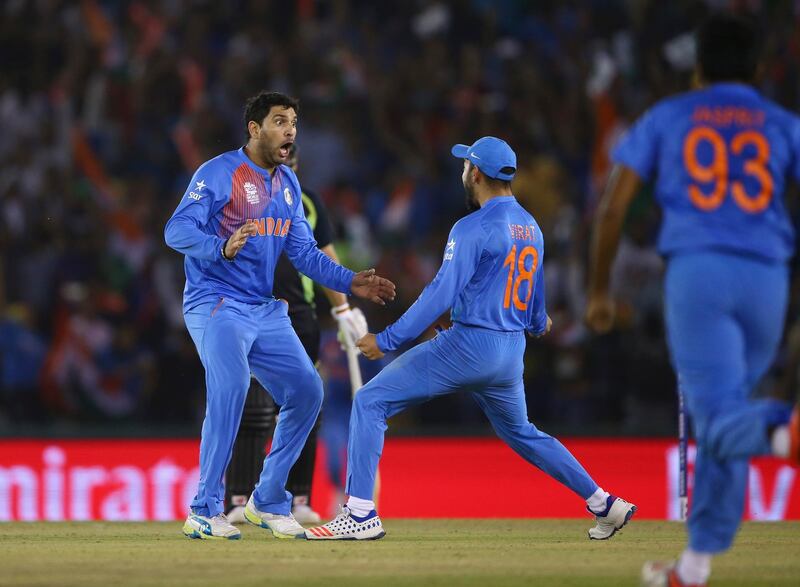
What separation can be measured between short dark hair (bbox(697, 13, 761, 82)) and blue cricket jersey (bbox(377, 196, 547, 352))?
2025mm

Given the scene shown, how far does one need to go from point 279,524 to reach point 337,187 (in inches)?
283

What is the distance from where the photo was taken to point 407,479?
1202cm

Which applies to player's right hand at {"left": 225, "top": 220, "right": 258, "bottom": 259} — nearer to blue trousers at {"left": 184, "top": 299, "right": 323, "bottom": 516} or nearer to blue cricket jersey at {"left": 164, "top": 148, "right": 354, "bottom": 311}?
blue cricket jersey at {"left": 164, "top": 148, "right": 354, "bottom": 311}

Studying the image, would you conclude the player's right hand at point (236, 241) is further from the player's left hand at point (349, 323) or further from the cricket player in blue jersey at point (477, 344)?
the player's left hand at point (349, 323)

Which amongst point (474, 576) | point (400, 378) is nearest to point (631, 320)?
point (400, 378)

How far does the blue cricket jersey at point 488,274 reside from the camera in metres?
7.16

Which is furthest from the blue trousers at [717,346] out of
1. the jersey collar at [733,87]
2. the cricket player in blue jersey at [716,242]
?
the jersey collar at [733,87]

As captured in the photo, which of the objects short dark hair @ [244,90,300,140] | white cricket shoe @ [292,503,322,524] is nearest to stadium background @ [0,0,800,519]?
white cricket shoe @ [292,503,322,524]

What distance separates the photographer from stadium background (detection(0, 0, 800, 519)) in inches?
477

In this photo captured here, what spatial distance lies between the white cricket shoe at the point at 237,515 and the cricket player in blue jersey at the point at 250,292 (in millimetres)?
1082

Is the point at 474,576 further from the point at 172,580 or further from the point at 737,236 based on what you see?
the point at 737,236

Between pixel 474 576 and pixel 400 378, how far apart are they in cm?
178

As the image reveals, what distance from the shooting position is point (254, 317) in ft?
25.1

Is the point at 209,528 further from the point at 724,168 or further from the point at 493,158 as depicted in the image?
the point at 724,168
